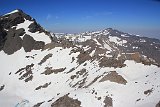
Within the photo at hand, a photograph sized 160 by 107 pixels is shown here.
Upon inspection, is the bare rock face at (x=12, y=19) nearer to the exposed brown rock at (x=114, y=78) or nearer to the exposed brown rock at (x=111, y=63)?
the exposed brown rock at (x=111, y=63)

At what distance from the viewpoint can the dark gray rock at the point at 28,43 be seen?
115m

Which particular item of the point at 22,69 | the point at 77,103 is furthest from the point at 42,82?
the point at 77,103

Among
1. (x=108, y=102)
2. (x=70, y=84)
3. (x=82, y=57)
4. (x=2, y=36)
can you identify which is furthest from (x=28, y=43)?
(x=108, y=102)

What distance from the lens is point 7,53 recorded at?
11750 centimetres

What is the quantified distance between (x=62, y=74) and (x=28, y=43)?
41277 millimetres

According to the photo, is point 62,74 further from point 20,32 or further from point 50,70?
point 20,32

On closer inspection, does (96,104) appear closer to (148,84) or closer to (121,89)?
→ (121,89)

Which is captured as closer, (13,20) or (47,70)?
(47,70)

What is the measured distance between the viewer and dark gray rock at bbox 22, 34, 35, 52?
11516cm

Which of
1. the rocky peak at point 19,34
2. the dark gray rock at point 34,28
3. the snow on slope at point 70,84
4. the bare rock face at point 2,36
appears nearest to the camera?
the snow on slope at point 70,84

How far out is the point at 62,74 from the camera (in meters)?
82.2

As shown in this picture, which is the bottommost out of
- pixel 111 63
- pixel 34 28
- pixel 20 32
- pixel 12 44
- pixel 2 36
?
pixel 111 63

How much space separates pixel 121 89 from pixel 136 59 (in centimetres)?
2017

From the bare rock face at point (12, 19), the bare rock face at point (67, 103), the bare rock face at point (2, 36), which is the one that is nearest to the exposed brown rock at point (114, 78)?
the bare rock face at point (67, 103)
